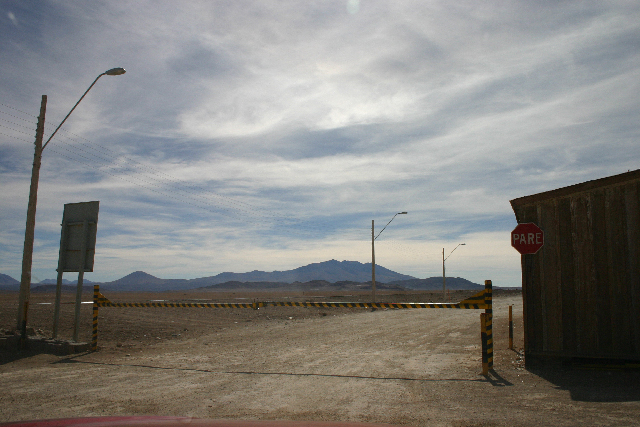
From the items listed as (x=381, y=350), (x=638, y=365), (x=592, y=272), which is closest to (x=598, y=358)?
(x=638, y=365)

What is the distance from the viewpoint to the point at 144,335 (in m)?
18.0

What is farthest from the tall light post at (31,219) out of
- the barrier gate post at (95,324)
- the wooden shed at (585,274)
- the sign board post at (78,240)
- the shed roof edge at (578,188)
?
the wooden shed at (585,274)

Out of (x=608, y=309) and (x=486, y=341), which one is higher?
(x=608, y=309)

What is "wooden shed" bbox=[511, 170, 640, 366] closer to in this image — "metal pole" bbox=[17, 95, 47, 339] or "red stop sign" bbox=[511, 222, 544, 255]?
"red stop sign" bbox=[511, 222, 544, 255]

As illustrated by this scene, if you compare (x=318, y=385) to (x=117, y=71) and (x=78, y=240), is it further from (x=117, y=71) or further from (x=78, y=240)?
(x=117, y=71)

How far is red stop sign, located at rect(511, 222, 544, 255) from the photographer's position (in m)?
10.7

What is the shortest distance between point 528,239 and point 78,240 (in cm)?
1315

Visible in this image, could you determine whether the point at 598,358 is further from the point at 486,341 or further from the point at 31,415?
the point at 31,415

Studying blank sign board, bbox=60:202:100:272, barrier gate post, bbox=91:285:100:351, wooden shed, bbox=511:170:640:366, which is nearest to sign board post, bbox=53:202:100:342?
blank sign board, bbox=60:202:100:272

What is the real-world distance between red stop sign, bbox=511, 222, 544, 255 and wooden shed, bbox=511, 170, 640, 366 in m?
0.16

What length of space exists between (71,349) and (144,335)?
5.45m

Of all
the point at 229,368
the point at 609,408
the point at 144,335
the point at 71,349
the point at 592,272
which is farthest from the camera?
the point at 144,335

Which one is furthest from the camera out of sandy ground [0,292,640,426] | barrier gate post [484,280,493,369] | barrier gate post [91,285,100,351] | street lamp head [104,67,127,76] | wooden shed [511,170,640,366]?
street lamp head [104,67,127,76]

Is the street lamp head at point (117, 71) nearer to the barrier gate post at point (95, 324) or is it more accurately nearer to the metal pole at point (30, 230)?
the metal pole at point (30, 230)
